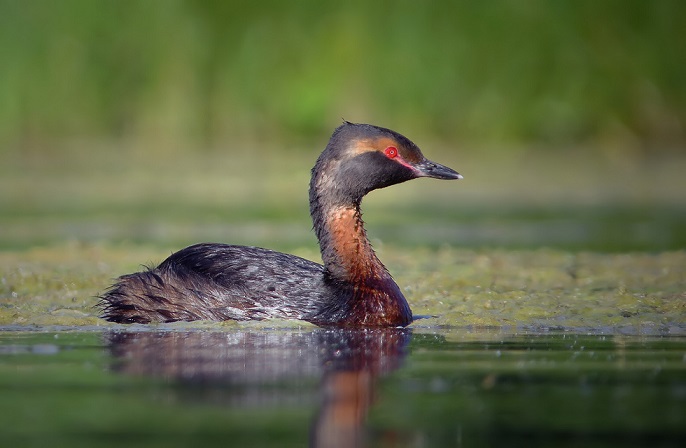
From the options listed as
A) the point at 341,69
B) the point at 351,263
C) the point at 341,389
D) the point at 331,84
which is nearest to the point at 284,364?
the point at 341,389

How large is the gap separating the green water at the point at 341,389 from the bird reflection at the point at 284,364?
1 cm

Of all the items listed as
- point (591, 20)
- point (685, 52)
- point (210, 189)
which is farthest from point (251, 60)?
point (685, 52)

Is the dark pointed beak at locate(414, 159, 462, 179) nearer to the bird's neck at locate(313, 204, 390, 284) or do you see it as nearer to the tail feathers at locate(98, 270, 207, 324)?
the bird's neck at locate(313, 204, 390, 284)

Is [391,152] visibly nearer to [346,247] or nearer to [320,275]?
[346,247]

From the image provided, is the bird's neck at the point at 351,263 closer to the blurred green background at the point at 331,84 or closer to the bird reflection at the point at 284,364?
the bird reflection at the point at 284,364

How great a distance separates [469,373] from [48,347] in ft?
8.35

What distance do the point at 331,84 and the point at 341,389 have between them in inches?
679

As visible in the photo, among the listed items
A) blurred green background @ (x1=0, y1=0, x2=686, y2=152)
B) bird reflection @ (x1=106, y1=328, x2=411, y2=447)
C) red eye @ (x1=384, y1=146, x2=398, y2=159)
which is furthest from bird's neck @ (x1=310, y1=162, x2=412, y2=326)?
blurred green background @ (x1=0, y1=0, x2=686, y2=152)

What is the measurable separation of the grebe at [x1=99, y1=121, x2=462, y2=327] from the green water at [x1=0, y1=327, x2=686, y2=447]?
0.46 m

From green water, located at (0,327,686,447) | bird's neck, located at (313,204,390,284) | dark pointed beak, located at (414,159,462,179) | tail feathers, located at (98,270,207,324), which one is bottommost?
green water, located at (0,327,686,447)

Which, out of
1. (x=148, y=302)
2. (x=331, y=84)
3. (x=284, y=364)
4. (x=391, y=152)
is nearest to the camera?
(x=284, y=364)

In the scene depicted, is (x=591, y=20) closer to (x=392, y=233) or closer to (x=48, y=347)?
(x=392, y=233)

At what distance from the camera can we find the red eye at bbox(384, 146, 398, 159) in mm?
9258

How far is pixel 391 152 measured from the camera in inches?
365
